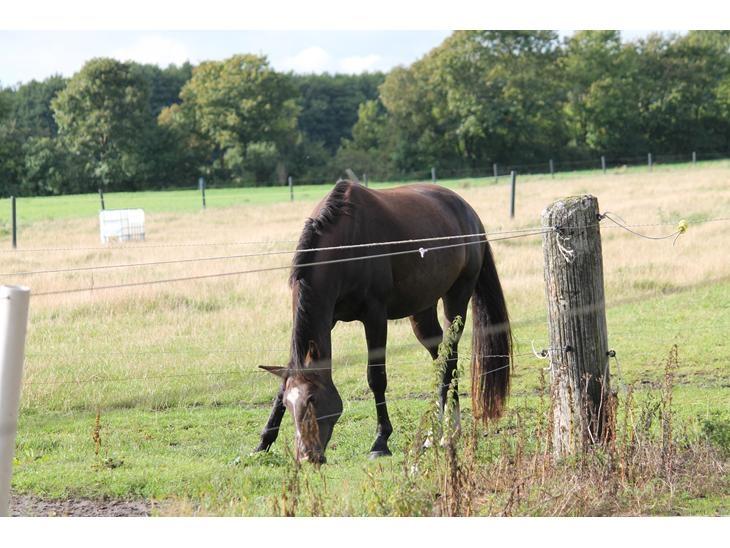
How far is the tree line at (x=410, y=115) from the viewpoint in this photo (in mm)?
56094

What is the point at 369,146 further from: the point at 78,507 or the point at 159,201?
the point at 78,507

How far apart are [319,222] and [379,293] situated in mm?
819

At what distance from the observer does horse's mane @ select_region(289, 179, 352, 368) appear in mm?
5629

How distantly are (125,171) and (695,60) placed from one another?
40077 millimetres

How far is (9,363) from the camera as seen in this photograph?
3.40m

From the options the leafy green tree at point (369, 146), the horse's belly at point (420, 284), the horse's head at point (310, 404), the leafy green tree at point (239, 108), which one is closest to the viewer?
the horse's head at point (310, 404)

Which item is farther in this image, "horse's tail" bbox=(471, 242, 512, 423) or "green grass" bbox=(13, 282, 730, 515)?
"horse's tail" bbox=(471, 242, 512, 423)

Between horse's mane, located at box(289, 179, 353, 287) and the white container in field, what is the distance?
1613cm

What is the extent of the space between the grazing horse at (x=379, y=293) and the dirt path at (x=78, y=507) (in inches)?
41.7

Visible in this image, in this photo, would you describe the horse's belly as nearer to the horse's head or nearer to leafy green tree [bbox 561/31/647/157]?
the horse's head

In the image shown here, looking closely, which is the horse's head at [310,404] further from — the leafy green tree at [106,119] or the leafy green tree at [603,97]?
the leafy green tree at [603,97]

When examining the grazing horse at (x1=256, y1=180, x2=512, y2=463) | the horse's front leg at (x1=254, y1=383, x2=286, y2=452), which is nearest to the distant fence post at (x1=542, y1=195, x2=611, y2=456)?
the grazing horse at (x1=256, y1=180, x2=512, y2=463)

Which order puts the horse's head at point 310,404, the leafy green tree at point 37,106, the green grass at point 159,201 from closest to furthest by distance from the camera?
the horse's head at point 310,404
the green grass at point 159,201
the leafy green tree at point 37,106

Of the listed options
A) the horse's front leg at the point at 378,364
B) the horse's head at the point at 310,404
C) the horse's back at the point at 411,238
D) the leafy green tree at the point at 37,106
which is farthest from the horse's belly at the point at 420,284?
the leafy green tree at the point at 37,106
